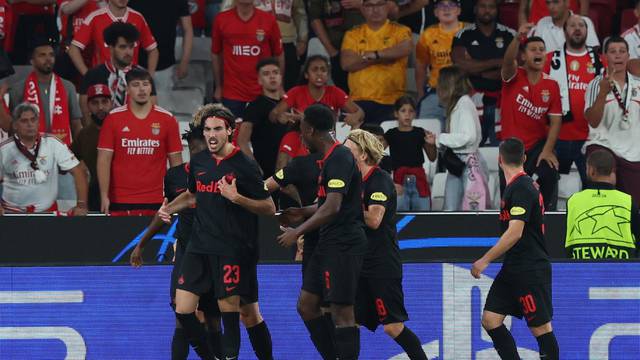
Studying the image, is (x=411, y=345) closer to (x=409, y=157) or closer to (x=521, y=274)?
(x=521, y=274)

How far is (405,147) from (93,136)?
3.22 metres

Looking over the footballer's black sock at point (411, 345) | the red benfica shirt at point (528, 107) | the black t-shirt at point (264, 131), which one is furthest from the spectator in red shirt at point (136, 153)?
the footballer's black sock at point (411, 345)

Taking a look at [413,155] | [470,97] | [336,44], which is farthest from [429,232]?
[336,44]

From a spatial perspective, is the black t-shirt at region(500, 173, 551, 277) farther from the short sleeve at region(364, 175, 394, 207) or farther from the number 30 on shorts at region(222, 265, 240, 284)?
the number 30 on shorts at region(222, 265, 240, 284)

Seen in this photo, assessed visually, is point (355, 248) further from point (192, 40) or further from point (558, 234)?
point (192, 40)

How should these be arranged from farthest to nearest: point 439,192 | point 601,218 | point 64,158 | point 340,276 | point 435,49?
1. point 435,49
2. point 439,192
3. point 64,158
4. point 601,218
5. point 340,276

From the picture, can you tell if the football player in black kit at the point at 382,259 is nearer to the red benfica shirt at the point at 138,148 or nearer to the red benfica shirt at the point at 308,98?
the red benfica shirt at the point at 138,148

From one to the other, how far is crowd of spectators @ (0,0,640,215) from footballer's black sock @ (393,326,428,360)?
118 inches

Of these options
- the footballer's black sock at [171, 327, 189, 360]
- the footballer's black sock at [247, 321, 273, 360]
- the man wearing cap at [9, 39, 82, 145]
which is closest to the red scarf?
the man wearing cap at [9, 39, 82, 145]

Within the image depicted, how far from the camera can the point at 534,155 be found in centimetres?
1404

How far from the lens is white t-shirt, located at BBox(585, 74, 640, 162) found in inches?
556

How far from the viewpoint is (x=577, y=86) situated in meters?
14.8

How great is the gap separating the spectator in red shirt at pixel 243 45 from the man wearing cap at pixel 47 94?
1.79 m

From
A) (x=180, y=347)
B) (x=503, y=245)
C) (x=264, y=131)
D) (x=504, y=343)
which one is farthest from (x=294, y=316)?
(x=264, y=131)
